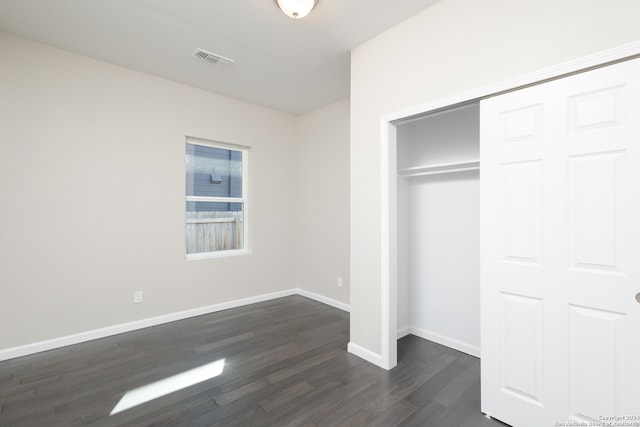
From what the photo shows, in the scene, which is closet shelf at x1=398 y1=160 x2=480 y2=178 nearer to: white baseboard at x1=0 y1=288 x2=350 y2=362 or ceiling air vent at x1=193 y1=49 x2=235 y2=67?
white baseboard at x1=0 y1=288 x2=350 y2=362

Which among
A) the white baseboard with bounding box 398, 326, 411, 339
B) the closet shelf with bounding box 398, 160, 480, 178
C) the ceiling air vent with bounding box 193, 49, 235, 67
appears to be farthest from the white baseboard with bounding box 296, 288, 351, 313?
the ceiling air vent with bounding box 193, 49, 235, 67

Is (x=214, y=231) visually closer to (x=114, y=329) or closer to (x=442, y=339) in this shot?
(x=114, y=329)

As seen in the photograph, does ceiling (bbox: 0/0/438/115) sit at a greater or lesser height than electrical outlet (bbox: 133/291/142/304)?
greater

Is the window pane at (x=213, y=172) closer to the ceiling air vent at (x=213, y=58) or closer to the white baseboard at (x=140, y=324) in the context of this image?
the ceiling air vent at (x=213, y=58)

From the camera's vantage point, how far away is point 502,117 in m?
1.85

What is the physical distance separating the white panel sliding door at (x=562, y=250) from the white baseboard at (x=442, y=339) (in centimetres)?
87

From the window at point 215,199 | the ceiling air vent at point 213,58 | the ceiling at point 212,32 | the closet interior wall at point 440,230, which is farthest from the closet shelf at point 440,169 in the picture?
the window at point 215,199

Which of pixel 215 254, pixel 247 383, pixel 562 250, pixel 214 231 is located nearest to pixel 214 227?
pixel 214 231

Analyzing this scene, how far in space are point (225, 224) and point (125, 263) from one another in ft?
4.39

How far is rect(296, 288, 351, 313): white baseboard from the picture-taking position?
4.04m

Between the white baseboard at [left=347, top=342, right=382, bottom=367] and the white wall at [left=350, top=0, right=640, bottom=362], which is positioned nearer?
the white wall at [left=350, top=0, right=640, bottom=362]

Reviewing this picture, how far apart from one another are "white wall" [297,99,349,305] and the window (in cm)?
94

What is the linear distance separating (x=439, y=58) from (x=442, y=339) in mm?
2570

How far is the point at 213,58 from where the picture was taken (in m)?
3.03
